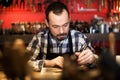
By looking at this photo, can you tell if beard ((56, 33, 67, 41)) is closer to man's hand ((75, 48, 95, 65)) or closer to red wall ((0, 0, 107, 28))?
Result: man's hand ((75, 48, 95, 65))

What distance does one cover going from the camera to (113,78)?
0.43 meters

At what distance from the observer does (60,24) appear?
2.55m

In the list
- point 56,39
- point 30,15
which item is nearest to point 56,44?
point 56,39

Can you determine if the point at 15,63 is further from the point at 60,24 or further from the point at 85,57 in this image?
the point at 60,24

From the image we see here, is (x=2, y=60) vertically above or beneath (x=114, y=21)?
above

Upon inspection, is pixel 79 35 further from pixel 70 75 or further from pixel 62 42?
pixel 70 75

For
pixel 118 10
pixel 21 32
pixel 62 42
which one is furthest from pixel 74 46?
pixel 118 10

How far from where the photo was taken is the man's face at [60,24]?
2.54m

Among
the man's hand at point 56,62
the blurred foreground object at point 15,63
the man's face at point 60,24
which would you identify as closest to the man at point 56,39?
the man's face at point 60,24

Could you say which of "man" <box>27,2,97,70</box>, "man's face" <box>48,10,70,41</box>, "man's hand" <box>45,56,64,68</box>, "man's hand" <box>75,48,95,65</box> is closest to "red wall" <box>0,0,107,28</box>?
"man" <box>27,2,97,70</box>

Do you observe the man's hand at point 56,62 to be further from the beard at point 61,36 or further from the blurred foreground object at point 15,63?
the blurred foreground object at point 15,63

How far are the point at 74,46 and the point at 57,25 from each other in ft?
1.17

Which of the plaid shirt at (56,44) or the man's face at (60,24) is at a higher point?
the man's face at (60,24)

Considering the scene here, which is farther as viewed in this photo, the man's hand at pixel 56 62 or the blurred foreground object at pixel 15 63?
the man's hand at pixel 56 62
